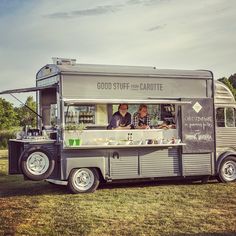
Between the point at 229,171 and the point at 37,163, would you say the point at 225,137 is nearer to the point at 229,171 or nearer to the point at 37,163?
the point at 229,171

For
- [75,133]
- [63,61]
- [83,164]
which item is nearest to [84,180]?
[83,164]

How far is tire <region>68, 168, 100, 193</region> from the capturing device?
1087cm

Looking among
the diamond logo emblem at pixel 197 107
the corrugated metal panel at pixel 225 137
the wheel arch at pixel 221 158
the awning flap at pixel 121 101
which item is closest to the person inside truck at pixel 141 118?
the awning flap at pixel 121 101

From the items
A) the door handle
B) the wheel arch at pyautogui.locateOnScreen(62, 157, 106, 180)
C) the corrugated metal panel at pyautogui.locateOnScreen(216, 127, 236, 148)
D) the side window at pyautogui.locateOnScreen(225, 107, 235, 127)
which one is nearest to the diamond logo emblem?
the corrugated metal panel at pyautogui.locateOnScreen(216, 127, 236, 148)

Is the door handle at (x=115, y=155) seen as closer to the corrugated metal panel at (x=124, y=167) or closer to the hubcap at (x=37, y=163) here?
the corrugated metal panel at (x=124, y=167)

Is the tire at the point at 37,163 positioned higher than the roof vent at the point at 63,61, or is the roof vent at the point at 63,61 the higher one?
the roof vent at the point at 63,61

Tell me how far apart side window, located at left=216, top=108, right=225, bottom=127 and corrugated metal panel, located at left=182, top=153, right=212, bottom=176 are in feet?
2.99

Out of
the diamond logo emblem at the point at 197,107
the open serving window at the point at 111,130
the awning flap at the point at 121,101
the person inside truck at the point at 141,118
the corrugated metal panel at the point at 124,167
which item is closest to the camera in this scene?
the awning flap at the point at 121,101

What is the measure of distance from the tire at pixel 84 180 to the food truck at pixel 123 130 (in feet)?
0.08

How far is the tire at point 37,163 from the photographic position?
10367 millimetres

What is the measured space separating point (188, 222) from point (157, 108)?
184 inches

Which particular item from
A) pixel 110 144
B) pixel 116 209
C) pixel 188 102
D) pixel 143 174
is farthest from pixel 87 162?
pixel 188 102

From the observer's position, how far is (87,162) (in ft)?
35.9

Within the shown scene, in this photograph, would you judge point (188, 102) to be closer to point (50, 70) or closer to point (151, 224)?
point (50, 70)
